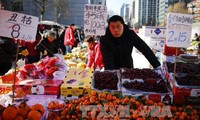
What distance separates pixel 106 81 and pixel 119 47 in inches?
39.0

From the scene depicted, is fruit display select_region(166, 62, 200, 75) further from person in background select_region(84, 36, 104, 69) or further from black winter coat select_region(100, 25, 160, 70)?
person in background select_region(84, 36, 104, 69)

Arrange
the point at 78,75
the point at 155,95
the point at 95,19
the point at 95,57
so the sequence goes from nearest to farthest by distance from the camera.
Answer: the point at 155,95 < the point at 78,75 < the point at 95,19 < the point at 95,57

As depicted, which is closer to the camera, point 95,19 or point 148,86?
point 148,86

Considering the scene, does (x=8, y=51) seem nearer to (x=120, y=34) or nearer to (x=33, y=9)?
(x=120, y=34)

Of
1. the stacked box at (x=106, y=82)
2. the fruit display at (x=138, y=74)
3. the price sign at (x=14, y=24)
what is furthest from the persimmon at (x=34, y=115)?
the fruit display at (x=138, y=74)

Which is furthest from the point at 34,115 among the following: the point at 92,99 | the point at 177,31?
the point at 177,31

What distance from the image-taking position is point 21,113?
7.67 ft

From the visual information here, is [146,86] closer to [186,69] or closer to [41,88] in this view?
[186,69]

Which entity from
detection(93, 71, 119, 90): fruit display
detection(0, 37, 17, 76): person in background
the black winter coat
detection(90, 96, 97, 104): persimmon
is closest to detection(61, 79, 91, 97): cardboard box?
detection(93, 71, 119, 90): fruit display

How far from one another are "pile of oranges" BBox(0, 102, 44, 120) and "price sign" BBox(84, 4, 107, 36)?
1720 mm

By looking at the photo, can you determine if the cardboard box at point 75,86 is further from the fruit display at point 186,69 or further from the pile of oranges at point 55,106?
the fruit display at point 186,69

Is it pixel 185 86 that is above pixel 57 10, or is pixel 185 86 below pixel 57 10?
below

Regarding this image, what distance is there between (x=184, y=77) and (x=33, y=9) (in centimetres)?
A: 5430

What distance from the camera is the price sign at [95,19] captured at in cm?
395
